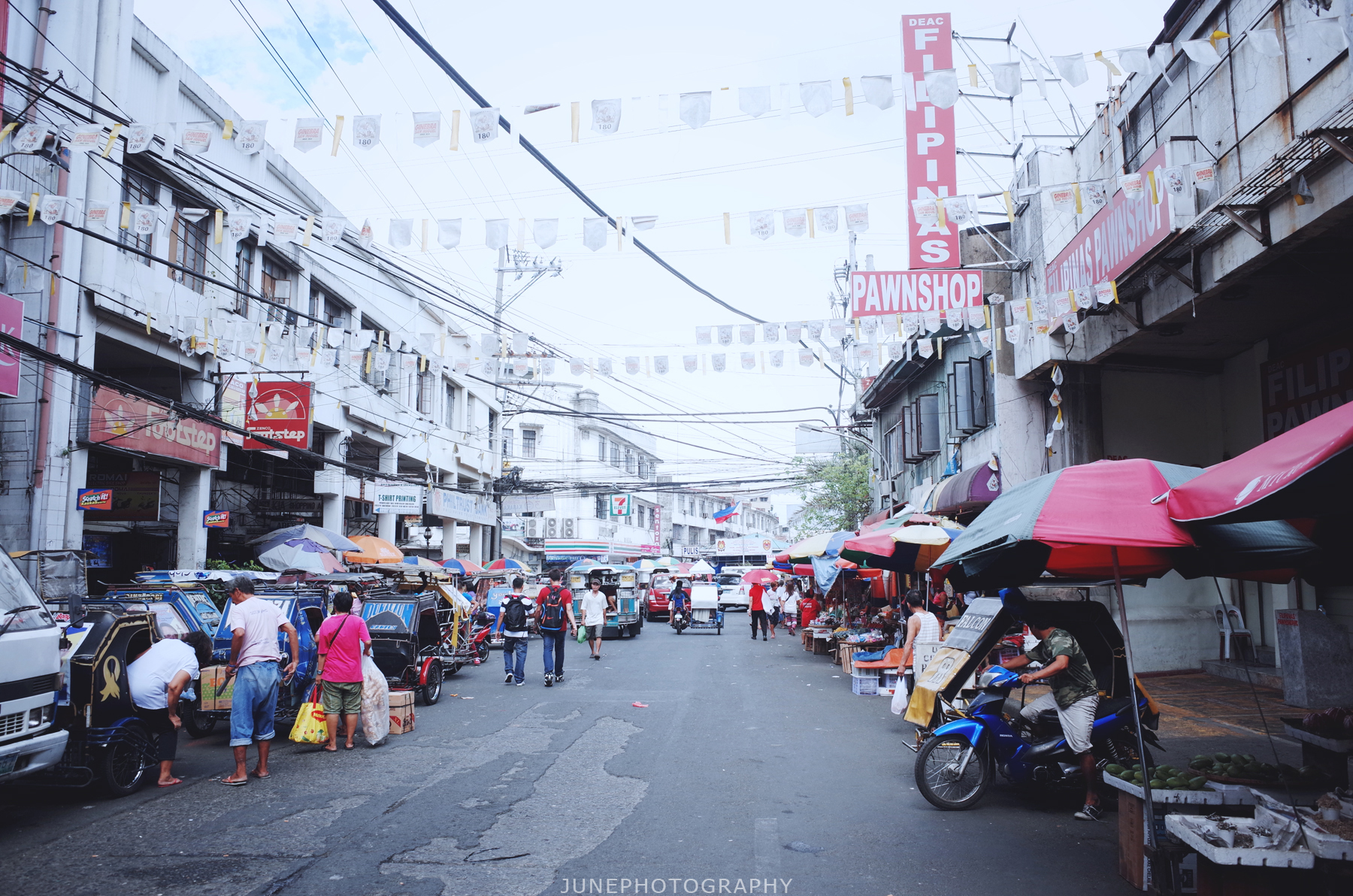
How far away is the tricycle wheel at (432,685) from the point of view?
12858 millimetres

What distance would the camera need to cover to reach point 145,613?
822 centimetres

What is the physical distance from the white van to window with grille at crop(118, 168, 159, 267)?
11990 mm

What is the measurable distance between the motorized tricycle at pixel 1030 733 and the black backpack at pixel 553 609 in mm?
8465

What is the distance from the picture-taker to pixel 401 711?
10.5 m

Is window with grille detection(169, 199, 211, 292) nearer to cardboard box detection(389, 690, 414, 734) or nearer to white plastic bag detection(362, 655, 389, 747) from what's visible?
cardboard box detection(389, 690, 414, 734)

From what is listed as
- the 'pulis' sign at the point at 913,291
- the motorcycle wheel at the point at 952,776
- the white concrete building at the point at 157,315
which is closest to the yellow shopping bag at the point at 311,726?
the white concrete building at the point at 157,315

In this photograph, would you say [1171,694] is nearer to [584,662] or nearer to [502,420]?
[584,662]

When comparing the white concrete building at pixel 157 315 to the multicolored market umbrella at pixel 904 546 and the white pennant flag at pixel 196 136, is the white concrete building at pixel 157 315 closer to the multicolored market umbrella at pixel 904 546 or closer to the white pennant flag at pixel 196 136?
the white pennant flag at pixel 196 136

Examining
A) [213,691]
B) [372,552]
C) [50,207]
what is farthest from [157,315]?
[213,691]

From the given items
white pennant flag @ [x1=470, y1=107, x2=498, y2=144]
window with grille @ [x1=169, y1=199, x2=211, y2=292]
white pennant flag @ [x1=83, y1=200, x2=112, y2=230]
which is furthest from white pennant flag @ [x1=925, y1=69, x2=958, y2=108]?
window with grille @ [x1=169, y1=199, x2=211, y2=292]

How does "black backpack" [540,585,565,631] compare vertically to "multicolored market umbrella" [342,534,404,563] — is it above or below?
below

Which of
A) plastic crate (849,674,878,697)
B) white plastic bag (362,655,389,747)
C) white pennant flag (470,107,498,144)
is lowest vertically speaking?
plastic crate (849,674,878,697)

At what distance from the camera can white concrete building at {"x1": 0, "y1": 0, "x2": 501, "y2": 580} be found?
14.8m

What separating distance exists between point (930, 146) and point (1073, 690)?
13753 millimetres
